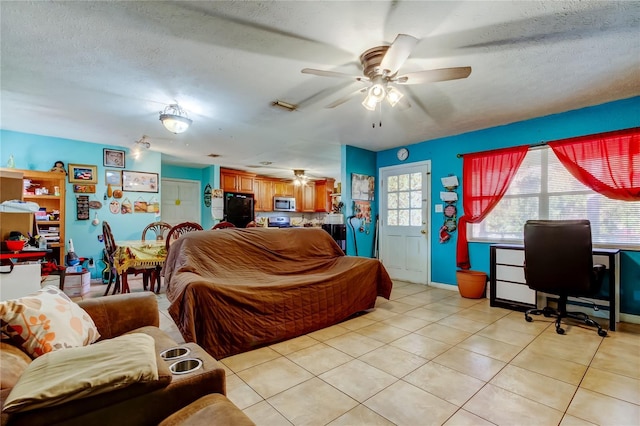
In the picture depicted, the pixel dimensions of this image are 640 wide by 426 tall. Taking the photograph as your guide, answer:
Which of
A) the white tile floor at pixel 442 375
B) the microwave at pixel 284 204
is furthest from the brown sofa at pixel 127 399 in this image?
the microwave at pixel 284 204

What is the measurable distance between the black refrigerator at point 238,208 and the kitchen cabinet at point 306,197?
1762 mm

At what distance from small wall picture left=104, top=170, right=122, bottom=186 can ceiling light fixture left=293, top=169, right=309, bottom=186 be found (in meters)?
3.79

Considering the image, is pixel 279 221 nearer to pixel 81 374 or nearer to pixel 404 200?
pixel 404 200

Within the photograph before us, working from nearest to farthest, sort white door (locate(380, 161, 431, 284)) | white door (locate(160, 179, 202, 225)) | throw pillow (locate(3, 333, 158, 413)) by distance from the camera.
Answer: throw pillow (locate(3, 333, 158, 413))
white door (locate(380, 161, 431, 284))
white door (locate(160, 179, 202, 225))

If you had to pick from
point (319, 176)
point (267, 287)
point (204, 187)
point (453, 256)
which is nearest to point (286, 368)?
point (267, 287)

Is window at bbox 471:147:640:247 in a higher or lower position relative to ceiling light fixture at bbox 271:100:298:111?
lower

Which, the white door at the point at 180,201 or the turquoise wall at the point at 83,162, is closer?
the turquoise wall at the point at 83,162

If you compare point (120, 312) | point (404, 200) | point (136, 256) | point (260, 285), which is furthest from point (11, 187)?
point (404, 200)

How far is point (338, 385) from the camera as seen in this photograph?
6.30 feet

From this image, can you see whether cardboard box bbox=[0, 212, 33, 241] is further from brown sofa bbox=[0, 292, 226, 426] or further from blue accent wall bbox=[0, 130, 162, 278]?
blue accent wall bbox=[0, 130, 162, 278]

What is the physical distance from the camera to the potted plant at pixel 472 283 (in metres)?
3.93

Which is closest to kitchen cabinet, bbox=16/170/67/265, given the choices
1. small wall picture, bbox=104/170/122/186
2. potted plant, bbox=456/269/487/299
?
small wall picture, bbox=104/170/122/186

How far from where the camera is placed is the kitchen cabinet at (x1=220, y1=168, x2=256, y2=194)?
23.0 ft

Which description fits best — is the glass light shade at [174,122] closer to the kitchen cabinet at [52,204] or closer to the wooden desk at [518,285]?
the kitchen cabinet at [52,204]
